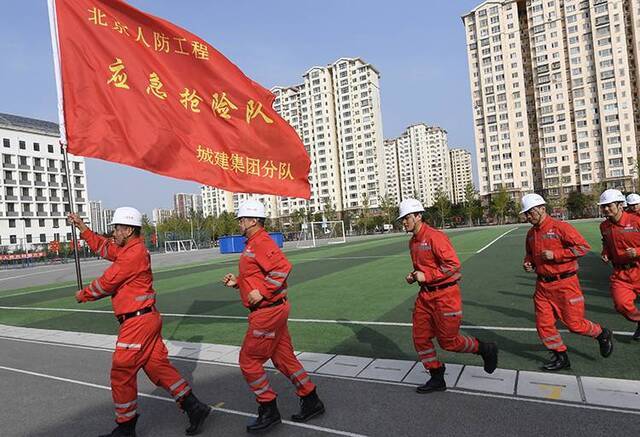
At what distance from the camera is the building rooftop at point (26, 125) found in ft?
243

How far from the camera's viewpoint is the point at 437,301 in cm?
441

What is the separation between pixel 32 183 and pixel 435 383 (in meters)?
88.8

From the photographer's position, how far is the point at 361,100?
376ft

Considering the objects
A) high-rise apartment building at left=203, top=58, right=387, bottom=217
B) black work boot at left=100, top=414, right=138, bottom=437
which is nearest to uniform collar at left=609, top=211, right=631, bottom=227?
black work boot at left=100, top=414, right=138, bottom=437

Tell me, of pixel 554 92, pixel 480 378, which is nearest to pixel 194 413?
pixel 480 378

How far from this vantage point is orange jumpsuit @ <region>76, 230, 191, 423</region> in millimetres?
3820

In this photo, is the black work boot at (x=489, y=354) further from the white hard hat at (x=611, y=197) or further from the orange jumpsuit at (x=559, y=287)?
the white hard hat at (x=611, y=197)

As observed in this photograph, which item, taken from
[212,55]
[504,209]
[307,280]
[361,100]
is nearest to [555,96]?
[504,209]

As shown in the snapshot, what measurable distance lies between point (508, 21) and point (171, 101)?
104454mm

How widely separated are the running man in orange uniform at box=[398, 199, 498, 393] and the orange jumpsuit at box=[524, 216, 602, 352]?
819 millimetres

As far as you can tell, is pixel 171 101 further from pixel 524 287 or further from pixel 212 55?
pixel 524 287

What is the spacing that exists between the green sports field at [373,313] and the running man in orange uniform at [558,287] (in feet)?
1.08

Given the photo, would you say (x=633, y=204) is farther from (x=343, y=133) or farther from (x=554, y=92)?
(x=343, y=133)

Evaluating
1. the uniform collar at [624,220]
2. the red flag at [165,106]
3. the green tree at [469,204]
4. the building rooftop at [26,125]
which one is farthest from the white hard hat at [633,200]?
the building rooftop at [26,125]
